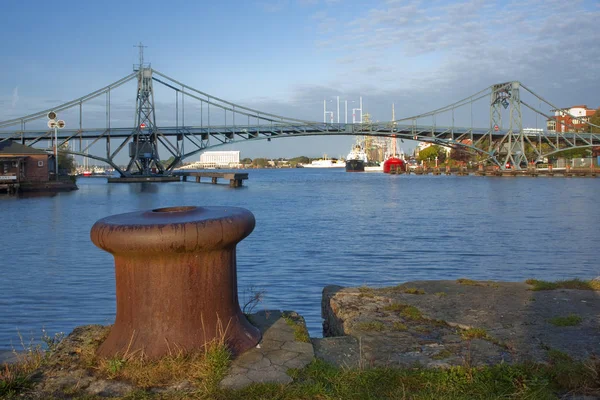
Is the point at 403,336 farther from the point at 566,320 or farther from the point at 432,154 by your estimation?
the point at 432,154

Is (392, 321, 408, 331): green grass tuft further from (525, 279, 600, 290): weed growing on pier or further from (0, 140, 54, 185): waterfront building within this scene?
(0, 140, 54, 185): waterfront building

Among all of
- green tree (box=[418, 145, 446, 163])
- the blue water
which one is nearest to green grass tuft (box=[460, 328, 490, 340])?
the blue water

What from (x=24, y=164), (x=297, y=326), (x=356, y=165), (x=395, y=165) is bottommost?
(x=297, y=326)

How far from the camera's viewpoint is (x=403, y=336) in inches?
184

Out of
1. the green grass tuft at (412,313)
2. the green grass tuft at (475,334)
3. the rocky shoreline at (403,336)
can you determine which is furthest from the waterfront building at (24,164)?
the green grass tuft at (475,334)

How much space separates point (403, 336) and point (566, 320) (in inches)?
55.7

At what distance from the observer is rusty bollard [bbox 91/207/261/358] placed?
3822 millimetres

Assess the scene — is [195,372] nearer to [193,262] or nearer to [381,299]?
[193,262]

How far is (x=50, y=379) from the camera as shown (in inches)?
143

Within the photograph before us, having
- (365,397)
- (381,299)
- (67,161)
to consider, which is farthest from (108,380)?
(67,161)

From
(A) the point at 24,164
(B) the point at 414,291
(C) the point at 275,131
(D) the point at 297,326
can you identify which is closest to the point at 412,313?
(B) the point at 414,291

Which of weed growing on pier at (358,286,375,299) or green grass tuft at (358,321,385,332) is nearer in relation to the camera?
green grass tuft at (358,321,385,332)

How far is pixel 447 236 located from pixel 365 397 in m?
16.6

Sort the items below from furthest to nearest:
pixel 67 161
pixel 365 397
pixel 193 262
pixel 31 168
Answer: pixel 67 161 < pixel 31 168 < pixel 193 262 < pixel 365 397
